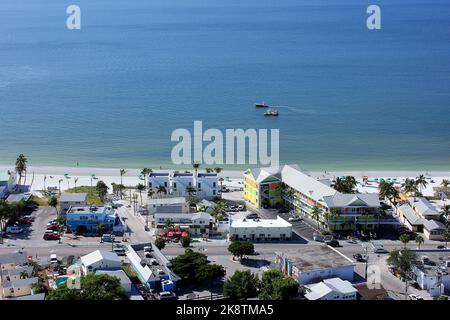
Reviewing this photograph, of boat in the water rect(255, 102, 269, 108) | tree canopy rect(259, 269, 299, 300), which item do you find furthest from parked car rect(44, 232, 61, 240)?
boat in the water rect(255, 102, 269, 108)

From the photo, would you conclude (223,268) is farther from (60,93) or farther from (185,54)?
(185,54)

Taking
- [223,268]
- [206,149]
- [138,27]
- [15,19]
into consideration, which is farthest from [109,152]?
[15,19]

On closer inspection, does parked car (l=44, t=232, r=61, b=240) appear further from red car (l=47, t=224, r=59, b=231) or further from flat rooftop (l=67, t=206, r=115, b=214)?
flat rooftop (l=67, t=206, r=115, b=214)

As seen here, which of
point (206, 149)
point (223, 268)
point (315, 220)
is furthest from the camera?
point (206, 149)

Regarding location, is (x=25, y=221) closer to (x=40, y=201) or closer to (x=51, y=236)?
(x=51, y=236)

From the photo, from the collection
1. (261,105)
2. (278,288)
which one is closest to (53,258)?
(278,288)
